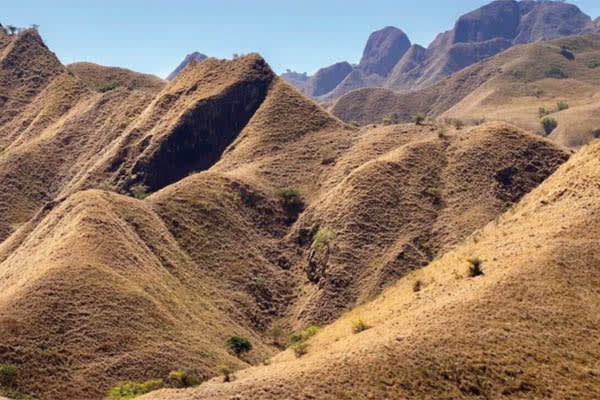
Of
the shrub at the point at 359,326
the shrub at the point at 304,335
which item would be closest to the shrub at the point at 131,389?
the shrub at the point at 304,335

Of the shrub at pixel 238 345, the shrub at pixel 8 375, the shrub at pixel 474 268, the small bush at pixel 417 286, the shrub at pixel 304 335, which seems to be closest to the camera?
the shrub at pixel 474 268

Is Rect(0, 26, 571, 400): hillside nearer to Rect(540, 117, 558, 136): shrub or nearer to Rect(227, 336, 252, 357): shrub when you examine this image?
Rect(227, 336, 252, 357): shrub

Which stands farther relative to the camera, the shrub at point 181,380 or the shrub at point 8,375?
the shrub at point 181,380

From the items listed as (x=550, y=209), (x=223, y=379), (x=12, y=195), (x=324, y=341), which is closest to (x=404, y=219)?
(x=550, y=209)

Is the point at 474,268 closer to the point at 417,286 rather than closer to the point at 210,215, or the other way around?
the point at 417,286

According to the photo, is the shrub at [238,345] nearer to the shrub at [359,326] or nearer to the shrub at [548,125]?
the shrub at [359,326]

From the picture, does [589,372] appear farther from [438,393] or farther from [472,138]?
[472,138]

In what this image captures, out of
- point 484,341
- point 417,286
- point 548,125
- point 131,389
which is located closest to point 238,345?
point 131,389

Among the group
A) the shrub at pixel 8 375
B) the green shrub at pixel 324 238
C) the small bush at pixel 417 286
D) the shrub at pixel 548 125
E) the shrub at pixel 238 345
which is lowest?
the shrub at pixel 238 345
